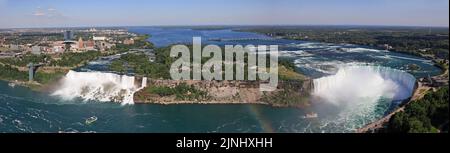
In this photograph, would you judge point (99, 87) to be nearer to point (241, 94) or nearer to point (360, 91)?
point (241, 94)

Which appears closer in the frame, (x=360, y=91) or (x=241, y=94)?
(x=241, y=94)

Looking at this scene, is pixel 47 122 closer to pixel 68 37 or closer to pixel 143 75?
pixel 143 75

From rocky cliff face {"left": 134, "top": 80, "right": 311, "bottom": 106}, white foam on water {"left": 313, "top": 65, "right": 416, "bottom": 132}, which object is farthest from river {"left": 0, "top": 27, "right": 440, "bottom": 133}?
rocky cliff face {"left": 134, "top": 80, "right": 311, "bottom": 106}

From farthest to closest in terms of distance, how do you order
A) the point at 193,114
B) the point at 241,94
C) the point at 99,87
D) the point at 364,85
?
the point at 364,85 < the point at 99,87 < the point at 241,94 < the point at 193,114

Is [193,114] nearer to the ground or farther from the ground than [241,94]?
nearer to the ground

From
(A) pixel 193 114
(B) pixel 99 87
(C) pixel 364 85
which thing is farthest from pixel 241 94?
(B) pixel 99 87

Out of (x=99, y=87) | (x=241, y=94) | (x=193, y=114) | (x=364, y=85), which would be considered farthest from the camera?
(x=364, y=85)
